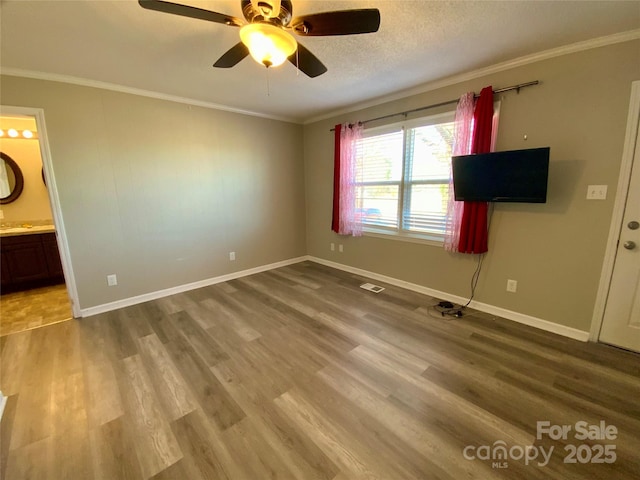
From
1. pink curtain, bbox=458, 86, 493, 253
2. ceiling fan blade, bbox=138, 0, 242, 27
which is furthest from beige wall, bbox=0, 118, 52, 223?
pink curtain, bbox=458, 86, 493, 253

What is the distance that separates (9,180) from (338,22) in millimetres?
5290

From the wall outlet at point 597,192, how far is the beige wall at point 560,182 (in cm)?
3

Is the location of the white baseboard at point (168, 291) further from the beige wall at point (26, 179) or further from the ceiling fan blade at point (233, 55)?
the ceiling fan blade at point (233, 55)

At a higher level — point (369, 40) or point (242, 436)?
point (369, 40)

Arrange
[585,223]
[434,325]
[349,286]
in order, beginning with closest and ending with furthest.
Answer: [585,223]
[434,325]
[349,286]

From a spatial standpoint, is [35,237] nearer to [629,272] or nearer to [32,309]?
[32,309]

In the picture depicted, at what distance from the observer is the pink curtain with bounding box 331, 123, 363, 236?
381cm

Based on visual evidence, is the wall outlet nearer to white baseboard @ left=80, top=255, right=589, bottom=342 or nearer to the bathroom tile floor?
white baseboard @ left=80, top=255, right=589, bottom=342

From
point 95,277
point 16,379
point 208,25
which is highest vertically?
point 208,25

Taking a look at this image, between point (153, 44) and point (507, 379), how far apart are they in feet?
12.2

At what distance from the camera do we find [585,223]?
2240 millimetres

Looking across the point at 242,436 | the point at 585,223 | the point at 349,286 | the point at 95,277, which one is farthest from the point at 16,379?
the point at 585,223

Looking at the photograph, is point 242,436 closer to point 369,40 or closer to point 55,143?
point 369,40

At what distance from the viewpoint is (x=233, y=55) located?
5.77ft
